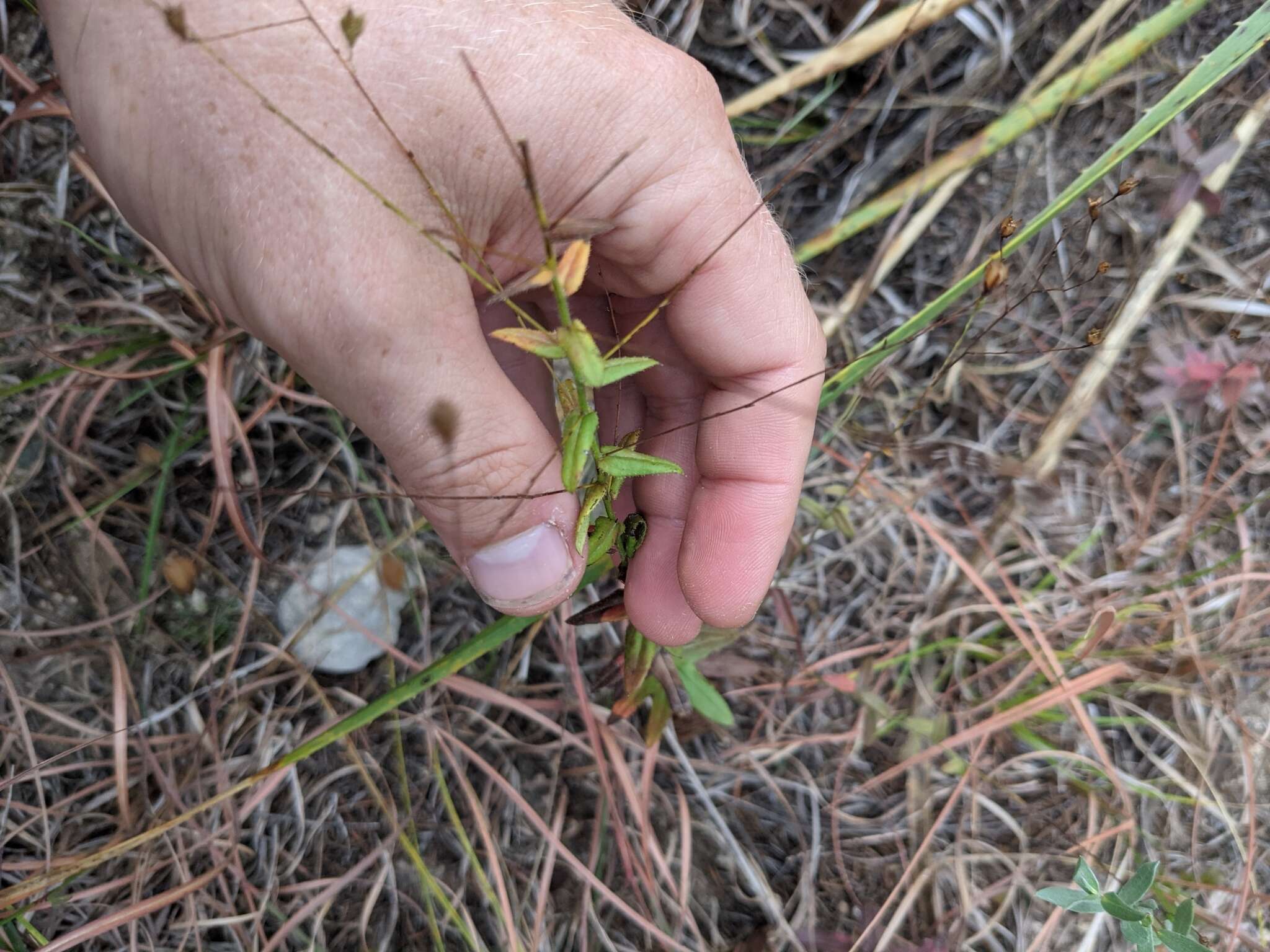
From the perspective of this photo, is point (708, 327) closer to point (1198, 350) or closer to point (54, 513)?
point (1198, 350)

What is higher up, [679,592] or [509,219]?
[509,219]

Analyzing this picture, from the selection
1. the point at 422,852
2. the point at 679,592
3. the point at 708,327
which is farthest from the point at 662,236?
the point at 422,852

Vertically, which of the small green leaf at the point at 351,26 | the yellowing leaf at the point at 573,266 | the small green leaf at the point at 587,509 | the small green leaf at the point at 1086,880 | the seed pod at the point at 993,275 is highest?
the small green leaf at the point at 351,26

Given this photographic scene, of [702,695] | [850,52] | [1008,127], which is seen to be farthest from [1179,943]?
[850,52]

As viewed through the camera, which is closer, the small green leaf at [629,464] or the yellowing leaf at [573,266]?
the yellowing leaf at [573,266]

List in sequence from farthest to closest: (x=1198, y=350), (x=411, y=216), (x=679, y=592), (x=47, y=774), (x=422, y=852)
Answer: (x=1198, y=350), (x=422, y=852), (x=47, y=774), (x=679, y=592), (x=411, y=216)

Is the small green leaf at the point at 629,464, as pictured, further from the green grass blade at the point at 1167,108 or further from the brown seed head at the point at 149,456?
the brown seed head at the point at 149,456

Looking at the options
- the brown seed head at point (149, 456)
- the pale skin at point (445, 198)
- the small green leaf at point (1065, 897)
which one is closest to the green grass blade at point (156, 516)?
the brown seed head at point (149, 456)
